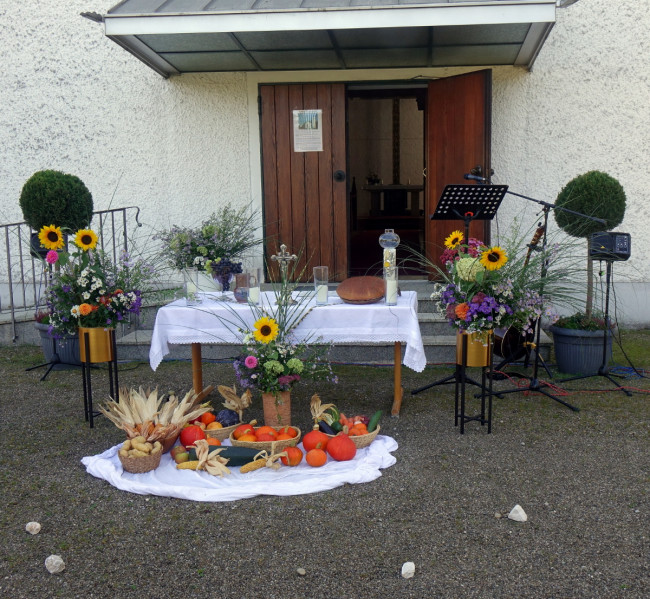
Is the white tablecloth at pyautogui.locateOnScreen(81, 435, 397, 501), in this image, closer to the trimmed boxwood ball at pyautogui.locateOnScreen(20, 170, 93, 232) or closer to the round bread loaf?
the round bread loaf

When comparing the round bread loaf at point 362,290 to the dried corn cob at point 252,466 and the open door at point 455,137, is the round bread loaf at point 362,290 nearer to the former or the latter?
the dried corn cob at point 252,466

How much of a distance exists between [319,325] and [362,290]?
14.2 inches

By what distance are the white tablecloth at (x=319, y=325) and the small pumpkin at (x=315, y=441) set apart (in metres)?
0.71

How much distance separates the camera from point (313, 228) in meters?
7.43

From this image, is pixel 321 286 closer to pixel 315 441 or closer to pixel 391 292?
pixel 391 292

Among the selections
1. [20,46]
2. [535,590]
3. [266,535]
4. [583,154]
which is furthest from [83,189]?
[535,590]

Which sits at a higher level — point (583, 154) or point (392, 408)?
point (583, 154)

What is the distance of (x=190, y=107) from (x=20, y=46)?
6.03 feet

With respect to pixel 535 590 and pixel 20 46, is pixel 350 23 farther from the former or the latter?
pixel 535 590

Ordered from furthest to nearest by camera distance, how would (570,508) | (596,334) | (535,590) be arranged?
(596,334) → (570,508) → (535,590)

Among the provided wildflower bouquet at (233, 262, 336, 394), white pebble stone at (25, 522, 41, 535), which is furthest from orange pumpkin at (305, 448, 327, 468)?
white pebble stone at (25, 522, 41, 535)

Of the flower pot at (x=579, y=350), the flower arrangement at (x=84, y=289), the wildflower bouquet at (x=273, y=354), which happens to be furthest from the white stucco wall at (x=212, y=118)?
the wildflower bouquet at (x=273, y=354)

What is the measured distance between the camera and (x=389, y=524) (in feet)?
10.5

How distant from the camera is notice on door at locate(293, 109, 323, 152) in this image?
7312mm
